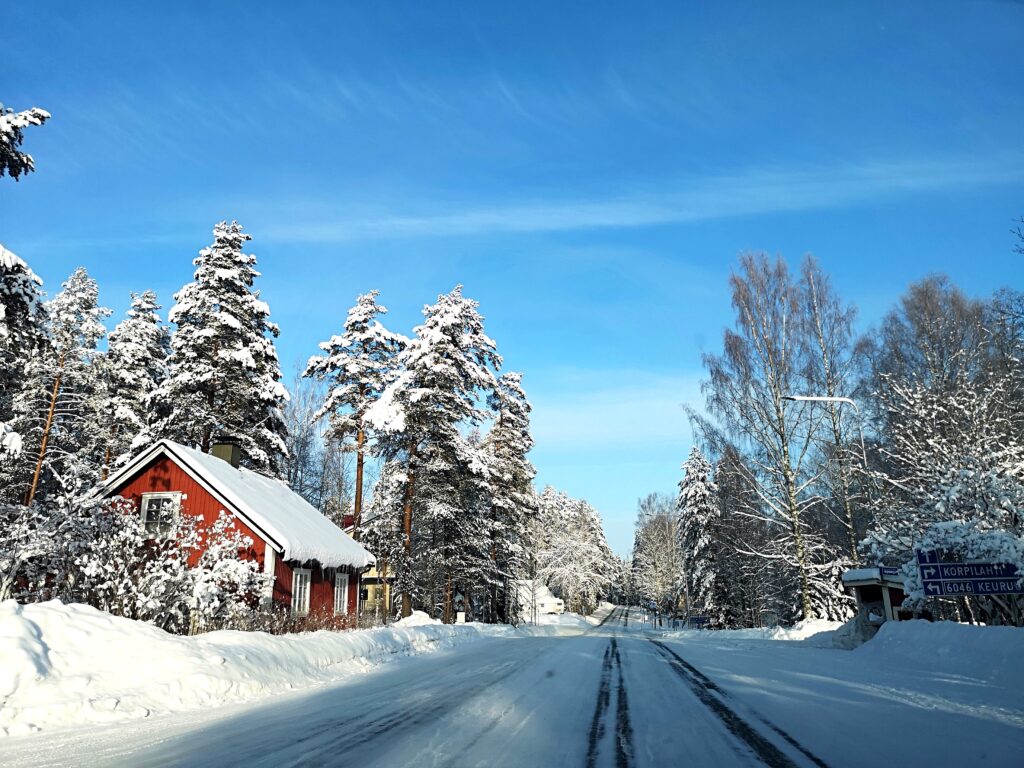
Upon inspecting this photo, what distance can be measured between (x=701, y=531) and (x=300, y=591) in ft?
120

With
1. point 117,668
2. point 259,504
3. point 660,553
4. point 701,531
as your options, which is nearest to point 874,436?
point 701,531

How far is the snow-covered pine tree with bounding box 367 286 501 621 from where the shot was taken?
92.8 ft

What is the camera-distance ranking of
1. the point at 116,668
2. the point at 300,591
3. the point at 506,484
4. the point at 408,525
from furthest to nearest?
the point at 506,484 < the point at 408,525 < the point at 300,591 < the point at 116,668

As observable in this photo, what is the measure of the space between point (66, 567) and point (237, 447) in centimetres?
1237

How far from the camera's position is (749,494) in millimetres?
27516

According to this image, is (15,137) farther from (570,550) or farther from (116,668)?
(570,550)

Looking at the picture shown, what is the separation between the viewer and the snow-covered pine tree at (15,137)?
561 inches

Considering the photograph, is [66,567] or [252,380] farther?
[252,380]

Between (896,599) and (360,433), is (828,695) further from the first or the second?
(360,433)

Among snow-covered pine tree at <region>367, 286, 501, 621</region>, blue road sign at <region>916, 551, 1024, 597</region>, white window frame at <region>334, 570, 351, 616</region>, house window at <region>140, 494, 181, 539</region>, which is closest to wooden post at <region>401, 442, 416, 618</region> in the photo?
snow-covered pine tree at <region>367, 286, 501, 621</region>

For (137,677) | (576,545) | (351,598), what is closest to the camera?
(137,677)

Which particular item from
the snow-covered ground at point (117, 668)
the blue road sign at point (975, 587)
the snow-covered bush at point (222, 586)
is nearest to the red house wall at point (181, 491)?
the snow-covered bush at point (222, 586)

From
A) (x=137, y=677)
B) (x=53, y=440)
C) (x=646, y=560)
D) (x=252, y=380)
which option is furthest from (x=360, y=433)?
(x=646, y=560)

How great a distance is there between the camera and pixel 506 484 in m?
38.2
